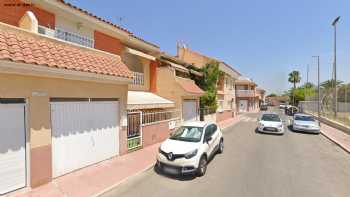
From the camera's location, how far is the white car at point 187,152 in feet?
24.1

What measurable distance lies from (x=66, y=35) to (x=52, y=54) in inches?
139

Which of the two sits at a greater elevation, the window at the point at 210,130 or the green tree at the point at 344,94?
the green tree at the point at 344,94

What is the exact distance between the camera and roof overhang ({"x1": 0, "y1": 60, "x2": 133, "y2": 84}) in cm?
532

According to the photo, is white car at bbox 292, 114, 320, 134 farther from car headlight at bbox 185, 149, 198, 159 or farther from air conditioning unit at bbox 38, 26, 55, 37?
air conditioning unit at bbox 38, 26, 55, 37

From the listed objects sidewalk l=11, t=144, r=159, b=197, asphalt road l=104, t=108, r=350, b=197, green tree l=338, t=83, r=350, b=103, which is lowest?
asphalt road l=104, t=108, r=350, b=197

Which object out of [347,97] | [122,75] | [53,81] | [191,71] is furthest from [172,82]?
[347,97]

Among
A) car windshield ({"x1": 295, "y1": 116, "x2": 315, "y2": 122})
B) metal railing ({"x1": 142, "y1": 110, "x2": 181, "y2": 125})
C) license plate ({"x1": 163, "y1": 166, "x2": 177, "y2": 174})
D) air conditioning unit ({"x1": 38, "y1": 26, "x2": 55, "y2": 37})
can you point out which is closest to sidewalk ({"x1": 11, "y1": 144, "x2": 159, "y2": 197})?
license plate ({"x1": 163, "y1": 166, "x2": 177, "y2": 174})

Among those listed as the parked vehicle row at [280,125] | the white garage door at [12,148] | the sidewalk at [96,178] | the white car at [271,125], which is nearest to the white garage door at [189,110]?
the parked vehicle row at [280,125]

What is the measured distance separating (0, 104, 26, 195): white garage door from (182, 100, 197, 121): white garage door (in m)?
13.0

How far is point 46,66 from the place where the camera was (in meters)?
5.95

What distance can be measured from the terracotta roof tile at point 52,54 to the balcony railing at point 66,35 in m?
1.75

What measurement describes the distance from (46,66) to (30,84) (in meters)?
0.79

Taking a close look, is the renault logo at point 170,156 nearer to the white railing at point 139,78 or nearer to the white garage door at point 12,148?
the white garage door at point 12,148

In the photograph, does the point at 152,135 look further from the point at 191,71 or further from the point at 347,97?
the point at 347,97
